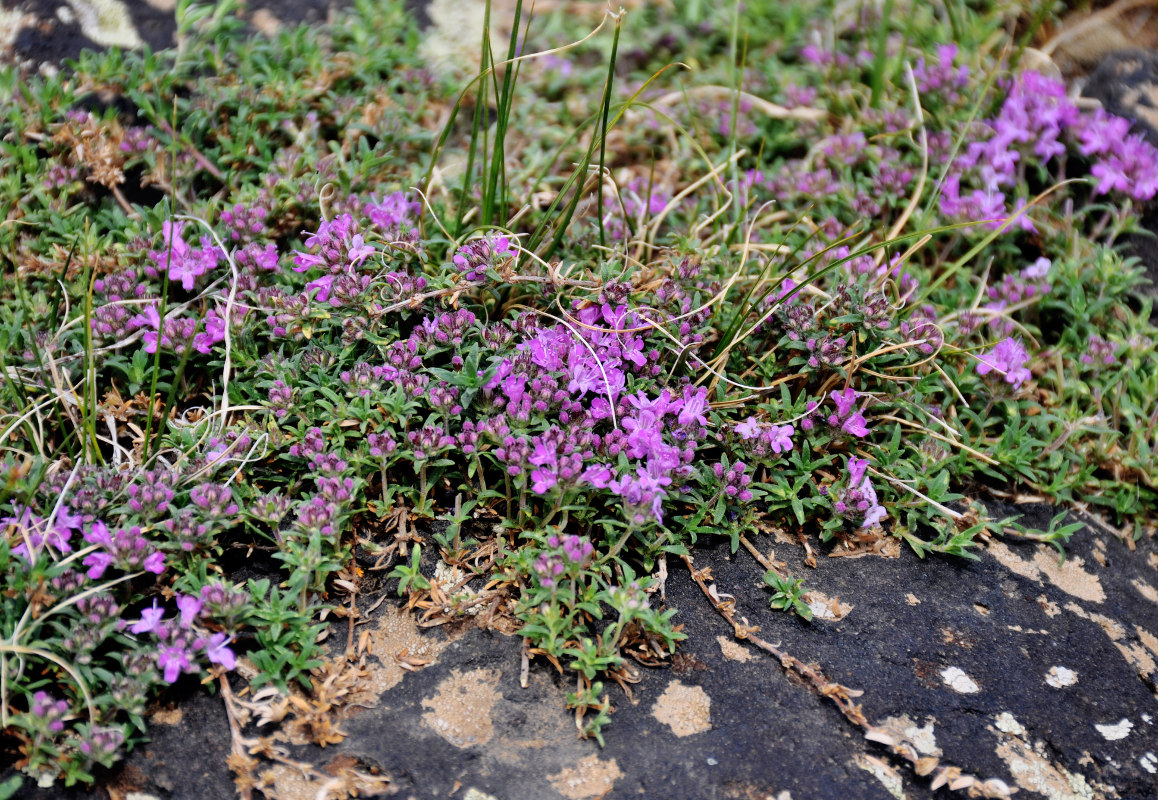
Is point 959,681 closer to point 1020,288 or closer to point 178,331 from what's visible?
point 1020,288

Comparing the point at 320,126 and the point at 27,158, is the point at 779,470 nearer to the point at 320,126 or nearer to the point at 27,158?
the point at 320,126

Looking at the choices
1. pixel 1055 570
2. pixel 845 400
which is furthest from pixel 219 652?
pixel 1055 570

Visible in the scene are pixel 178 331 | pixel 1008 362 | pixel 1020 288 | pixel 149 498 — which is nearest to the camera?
pixel 149 498

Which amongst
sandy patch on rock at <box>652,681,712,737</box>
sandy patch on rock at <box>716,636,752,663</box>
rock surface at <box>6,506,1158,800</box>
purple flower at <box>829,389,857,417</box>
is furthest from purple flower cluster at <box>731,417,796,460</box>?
sandy patch on rock at <box>652,681,712,737</box>

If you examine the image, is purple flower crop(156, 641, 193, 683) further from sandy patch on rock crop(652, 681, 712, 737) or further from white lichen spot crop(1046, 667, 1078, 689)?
white lichen spot crop(1046, 667, 1078, 689)

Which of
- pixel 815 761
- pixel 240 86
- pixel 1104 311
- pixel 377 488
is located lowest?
pixel 815 761

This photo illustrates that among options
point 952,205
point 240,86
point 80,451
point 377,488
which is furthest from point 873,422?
point 240,86

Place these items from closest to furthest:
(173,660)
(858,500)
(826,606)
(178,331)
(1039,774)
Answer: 1. (173,660)
2. (1039,774)
3. (826,606)
4. (858,500)
5. (178,331)
